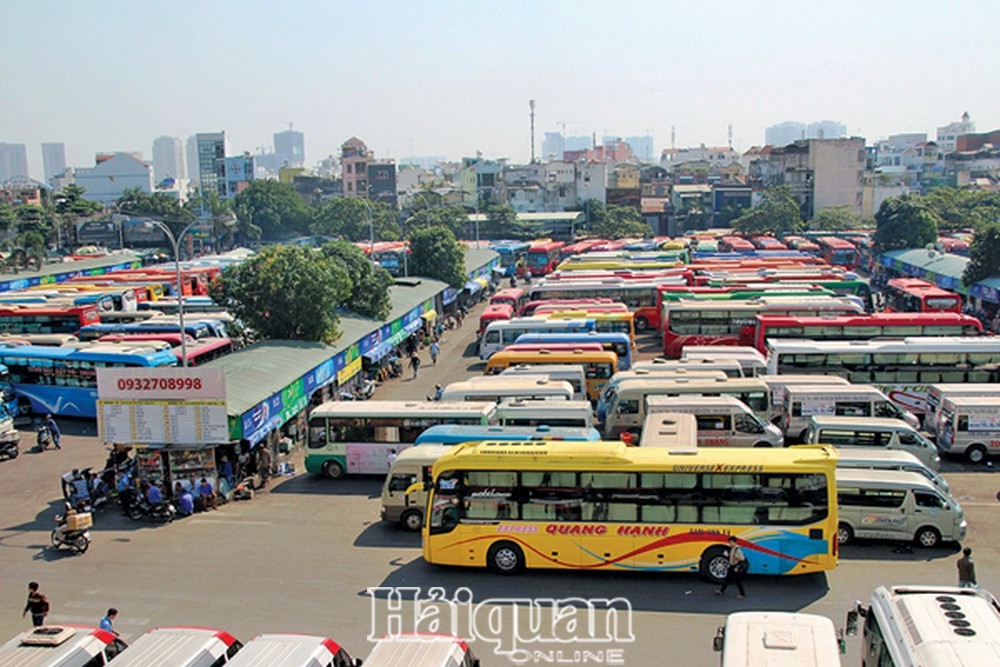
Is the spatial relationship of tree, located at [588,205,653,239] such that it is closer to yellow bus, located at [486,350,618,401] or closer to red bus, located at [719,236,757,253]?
red bus, located at [719,236,757,253]

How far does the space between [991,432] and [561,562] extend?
1095 centimetres

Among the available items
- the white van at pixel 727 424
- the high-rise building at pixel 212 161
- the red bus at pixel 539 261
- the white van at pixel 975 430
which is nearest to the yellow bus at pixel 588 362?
the white van at pixel 727 424

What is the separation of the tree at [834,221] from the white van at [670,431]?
60927 mm

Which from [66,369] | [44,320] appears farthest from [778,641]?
[44,320]

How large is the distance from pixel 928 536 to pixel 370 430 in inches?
418

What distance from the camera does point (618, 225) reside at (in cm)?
7469

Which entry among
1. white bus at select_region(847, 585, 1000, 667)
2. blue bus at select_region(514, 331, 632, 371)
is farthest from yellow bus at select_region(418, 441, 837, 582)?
blue bus at select_region(514, 331, 632, 371)

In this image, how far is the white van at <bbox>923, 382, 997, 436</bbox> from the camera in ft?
64.7

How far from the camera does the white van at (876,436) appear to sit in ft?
56.1

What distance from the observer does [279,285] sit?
25.1 m

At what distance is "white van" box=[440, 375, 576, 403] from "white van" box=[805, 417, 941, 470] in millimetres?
5800

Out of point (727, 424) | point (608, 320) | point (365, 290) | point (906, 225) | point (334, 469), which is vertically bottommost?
point (334, 469)

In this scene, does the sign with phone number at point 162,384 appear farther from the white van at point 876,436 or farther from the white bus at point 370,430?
the white van at point 876,436

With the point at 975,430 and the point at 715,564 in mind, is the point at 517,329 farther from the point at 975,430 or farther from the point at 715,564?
the point at 715,564
